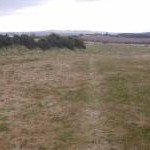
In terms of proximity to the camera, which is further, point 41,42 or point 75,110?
point 41,42

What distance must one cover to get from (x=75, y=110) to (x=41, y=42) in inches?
1496

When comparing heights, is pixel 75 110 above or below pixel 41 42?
below

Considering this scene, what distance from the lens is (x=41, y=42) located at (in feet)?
178

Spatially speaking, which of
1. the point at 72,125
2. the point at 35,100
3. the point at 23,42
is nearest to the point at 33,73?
the point at 35,100

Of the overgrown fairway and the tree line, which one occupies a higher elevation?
the tree line

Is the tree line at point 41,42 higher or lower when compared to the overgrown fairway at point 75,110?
higher

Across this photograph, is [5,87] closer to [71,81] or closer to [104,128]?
[71,81]

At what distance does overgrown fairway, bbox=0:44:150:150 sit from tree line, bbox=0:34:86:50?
77.1 ft

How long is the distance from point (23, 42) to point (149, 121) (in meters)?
39.7

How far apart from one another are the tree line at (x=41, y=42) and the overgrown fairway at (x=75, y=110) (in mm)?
23486

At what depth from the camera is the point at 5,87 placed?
74.7 feet

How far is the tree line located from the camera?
170ft

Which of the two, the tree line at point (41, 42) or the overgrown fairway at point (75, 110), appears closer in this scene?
the overgrown fairway at point (75, 110)

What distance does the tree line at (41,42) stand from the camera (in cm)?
5172
